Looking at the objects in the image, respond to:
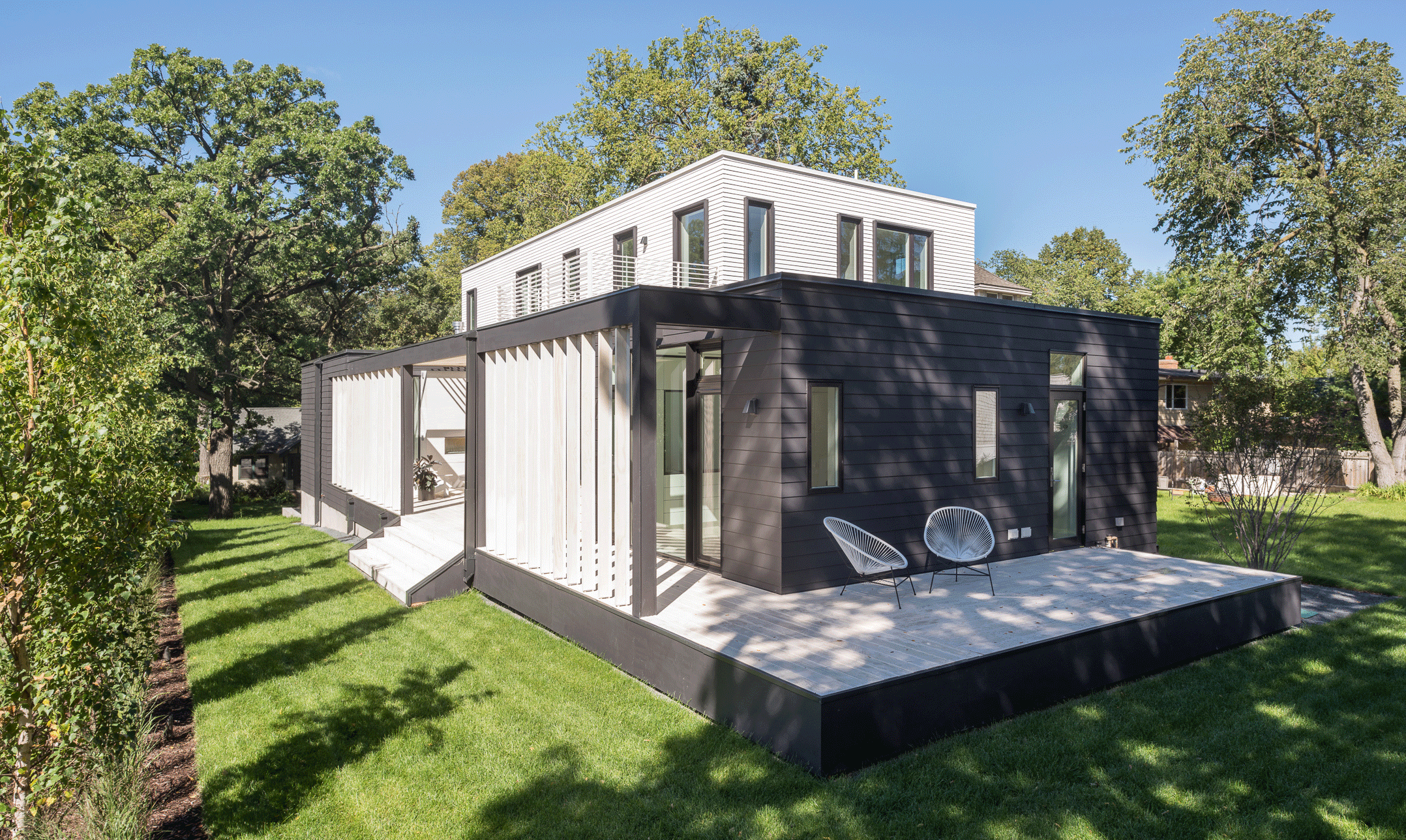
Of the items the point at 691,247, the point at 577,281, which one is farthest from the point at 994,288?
the point at 577,281

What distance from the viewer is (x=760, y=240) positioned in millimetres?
14320

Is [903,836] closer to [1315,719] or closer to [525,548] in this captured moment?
[1315,719]

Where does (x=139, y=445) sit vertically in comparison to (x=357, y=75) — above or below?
below

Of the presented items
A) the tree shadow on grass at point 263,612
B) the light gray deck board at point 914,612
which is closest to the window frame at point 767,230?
the light gray deck board at point 914,612

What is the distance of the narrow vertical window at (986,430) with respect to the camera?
8.51 meters

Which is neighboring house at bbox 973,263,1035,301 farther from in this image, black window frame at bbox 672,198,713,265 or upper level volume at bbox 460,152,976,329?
black window frame at bbox 672,198,713,265

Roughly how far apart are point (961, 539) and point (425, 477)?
34.7 feet

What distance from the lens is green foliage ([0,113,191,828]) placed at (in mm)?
3012

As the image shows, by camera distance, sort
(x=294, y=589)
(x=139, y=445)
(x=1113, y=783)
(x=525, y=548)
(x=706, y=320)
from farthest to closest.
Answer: (x=294, y=589) < (x=525, y=548) < (x=706, y=320) < (x=139, y=445) < (x=1113, y=783)

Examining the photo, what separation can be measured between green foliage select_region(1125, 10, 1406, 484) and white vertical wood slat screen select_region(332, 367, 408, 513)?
21.6 m

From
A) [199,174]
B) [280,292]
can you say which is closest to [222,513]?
[280,292]

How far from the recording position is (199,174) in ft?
58.0

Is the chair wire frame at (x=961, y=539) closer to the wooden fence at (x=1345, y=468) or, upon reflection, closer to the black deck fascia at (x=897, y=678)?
the black deck fascia at (x=897, y=678)

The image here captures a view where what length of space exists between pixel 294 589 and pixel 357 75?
10.7 meters
